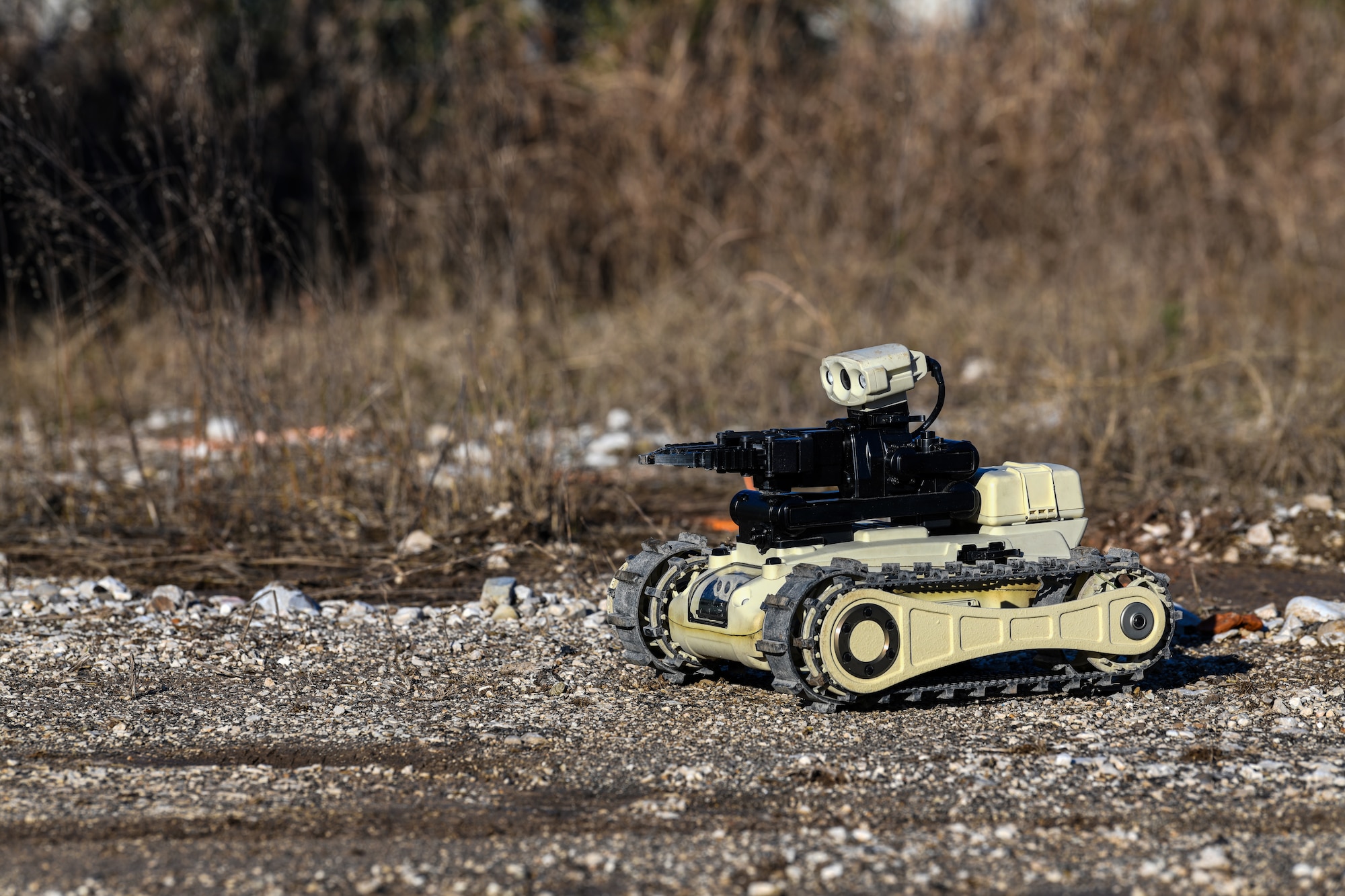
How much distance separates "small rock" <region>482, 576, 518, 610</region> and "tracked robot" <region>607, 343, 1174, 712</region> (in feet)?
3.51

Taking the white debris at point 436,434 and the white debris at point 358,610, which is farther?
the white debris at point 436,434

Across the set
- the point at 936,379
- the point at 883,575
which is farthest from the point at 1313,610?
the point at 883,575

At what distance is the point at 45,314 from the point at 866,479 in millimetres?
9254

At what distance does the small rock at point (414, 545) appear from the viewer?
6680 millimetres

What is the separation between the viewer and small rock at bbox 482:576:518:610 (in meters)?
5.86

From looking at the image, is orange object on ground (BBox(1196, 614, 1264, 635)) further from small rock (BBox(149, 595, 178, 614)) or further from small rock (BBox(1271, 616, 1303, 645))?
small rock (BBox(149, 595, 178, 614))

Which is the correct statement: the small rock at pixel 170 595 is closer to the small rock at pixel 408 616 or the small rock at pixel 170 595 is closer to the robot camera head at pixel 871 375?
the small rock at pixel 408 616

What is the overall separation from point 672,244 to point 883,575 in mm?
8747

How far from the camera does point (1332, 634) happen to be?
5.30m

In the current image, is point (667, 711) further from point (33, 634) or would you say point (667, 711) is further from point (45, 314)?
point (45, 314)

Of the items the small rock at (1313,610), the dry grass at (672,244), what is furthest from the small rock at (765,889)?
the dry grass at (672,244)

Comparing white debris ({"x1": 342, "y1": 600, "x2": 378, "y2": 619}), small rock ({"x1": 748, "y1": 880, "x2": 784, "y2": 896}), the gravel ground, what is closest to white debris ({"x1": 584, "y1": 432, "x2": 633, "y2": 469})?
white debris ({"x1": 342, "y1": 600, "x2": 378, "y2": 619})

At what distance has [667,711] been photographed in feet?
14.8

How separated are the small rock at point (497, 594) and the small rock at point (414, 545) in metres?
0.85
